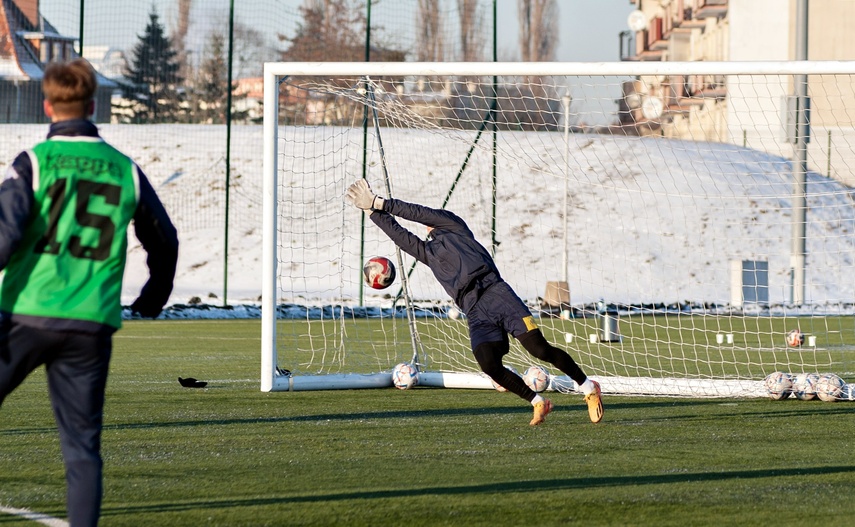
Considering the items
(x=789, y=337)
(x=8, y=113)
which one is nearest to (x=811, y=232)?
(x=789, y=337)

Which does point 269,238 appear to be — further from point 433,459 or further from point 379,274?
point 433,459

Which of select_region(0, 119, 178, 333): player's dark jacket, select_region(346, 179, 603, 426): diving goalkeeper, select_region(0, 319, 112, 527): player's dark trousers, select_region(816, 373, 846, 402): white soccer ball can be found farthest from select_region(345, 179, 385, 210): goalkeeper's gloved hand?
select_region(0, 319, 112, 527): player's dark trousers

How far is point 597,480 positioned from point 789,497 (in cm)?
92

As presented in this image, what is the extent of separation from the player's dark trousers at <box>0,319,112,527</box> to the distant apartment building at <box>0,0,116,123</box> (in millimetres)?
17458

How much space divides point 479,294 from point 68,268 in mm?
4788

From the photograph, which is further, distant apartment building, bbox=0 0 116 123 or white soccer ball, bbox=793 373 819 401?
distant apartment building, bbox=0 0 116 123

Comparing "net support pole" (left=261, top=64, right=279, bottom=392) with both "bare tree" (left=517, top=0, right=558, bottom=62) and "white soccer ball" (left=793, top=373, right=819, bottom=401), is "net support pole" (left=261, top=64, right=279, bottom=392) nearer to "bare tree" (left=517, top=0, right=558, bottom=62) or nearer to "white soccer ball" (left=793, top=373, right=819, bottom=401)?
"white soccer ball" (left=793, top=373, right=819, bottom=401)

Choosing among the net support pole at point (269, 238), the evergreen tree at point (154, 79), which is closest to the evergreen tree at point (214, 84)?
the evergreen tree at point (154, 79)

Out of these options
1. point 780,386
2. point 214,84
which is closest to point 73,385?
point 780,386

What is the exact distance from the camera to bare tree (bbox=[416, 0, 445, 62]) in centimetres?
2053

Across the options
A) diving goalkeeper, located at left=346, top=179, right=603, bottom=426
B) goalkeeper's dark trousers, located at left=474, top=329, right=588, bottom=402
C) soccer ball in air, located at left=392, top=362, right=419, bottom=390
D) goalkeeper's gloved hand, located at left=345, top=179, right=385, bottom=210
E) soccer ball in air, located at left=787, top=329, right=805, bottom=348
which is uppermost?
goalkeeper's gloved hand, located at left=345, top=179, right=385, bottom=210

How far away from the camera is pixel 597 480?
19.6 ft

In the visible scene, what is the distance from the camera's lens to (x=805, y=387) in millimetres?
9719

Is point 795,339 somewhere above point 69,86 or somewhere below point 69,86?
below
